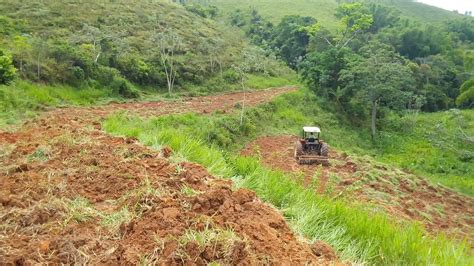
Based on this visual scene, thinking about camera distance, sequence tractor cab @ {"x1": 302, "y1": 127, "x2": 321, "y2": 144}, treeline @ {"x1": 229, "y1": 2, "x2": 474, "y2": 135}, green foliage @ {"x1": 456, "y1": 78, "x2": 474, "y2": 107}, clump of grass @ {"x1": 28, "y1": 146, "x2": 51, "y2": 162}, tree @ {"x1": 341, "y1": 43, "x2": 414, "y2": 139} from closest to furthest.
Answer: clump of grass @ {"x1": 28, "y1": 146, "x2": 51, "y2": 162} → tractor cab @ {"x1": 302, "y1": 127, "x2": 321, "y2": 144} → tree @ {"x1": 341, "y1": 43, "x2": 414, "y2": 139} → treeline @ {"x1": 229, "y1": 2, "x2": 474, "y2": 135} → green foliage @ {"x1": 456, "y1": 78, "x2": 474, "y2": 107}

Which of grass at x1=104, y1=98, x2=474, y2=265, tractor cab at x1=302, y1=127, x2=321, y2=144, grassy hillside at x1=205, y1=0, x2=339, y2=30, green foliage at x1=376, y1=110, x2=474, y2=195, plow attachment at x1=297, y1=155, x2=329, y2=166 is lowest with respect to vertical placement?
green foliage at x1=376, y1=110, x2=474, y2=195

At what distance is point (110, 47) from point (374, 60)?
53.4ft

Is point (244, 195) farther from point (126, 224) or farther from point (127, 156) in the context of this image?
point (127, 156)

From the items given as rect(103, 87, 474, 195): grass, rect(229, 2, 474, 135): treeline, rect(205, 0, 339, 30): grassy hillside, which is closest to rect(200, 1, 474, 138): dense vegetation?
rect(229, 2, 474, 135): treeline

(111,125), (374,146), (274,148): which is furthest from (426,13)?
(111,125)

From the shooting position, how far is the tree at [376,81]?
24734mm

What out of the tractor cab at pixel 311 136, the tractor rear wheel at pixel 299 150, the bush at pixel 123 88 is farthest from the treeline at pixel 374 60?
the bush at pixel 123 88

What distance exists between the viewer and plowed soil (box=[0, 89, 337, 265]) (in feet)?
8.45

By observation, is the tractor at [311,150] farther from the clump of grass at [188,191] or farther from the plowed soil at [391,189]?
the clump of grass at [188,191]

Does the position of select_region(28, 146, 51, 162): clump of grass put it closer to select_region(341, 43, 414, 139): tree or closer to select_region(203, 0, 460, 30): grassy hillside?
select_region(341, 43, 414, 139): tree

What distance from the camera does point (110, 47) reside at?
80.4ft

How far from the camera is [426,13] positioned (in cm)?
9038

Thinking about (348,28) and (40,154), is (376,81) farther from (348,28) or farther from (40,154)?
(40,154)

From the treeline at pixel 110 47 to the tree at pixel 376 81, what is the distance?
906 centimetres
